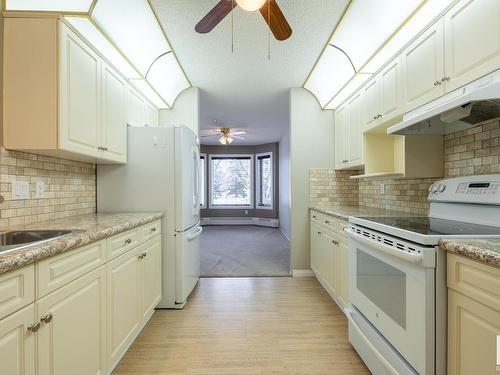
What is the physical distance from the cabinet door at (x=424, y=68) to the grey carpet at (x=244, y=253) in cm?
244

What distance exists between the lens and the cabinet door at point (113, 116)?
2.02 m

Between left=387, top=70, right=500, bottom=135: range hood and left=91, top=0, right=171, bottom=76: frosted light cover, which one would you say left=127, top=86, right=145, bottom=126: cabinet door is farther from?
left=387, top=70, right=500, bottom=135: range hood

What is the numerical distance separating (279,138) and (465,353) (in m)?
6.46

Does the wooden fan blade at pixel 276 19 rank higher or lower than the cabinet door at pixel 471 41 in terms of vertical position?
higher

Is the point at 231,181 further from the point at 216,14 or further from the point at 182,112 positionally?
the point at 216,14

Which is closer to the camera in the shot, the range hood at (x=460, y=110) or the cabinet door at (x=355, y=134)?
the range hood at (x=460, y=110)

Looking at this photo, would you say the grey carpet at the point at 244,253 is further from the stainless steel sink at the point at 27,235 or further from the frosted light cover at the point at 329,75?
the frosted light cover at the point at 329,75

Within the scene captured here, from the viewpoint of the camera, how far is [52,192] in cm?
188

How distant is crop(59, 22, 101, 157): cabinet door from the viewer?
61.1 inches

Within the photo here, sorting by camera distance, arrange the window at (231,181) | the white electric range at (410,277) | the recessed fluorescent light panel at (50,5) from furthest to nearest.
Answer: the window at (231,181)
the recessed fluorescent light panel at (50,5)
the white electric range at (410,277)

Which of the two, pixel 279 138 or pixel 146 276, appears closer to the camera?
pixel 146 276

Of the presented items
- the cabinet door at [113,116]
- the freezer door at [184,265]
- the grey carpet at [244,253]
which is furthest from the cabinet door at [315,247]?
the cabinet door at [113,116]

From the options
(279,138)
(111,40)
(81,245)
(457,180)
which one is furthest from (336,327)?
(279,138)

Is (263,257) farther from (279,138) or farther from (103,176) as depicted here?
(279,138)
